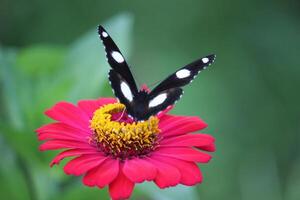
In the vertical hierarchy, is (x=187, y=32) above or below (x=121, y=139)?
above

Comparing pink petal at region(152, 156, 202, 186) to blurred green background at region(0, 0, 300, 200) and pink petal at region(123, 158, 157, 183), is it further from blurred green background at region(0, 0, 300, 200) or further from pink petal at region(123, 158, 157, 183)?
blurred green background at region(0, 0, 300, 200)

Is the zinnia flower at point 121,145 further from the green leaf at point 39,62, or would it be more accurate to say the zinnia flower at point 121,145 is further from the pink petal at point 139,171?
the green leaf at point 39,62

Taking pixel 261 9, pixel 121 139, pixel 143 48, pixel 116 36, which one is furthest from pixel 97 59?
pixel 261 9

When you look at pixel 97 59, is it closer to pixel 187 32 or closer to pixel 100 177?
pixel 100 177

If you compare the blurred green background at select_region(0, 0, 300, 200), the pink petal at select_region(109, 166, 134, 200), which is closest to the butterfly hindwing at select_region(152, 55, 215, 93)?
the pink petal at select_region(109, 166, 134, 200)

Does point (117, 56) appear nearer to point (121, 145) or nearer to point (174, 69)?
point (121, 145)

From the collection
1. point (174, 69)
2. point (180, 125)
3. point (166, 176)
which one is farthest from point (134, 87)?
point (174, 69)
